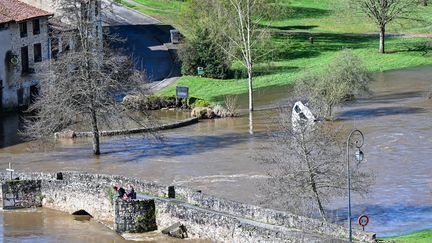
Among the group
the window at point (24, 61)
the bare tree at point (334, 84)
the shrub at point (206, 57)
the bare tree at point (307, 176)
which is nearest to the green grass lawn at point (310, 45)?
the shrub at point (206, 57)

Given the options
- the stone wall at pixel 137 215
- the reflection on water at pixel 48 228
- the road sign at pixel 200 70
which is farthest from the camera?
the road sign at pixel 200 70

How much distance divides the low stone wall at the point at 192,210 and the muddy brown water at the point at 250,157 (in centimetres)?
277

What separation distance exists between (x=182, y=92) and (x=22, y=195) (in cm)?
2690

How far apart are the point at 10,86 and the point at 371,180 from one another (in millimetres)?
36225

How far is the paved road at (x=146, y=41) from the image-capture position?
9606cm

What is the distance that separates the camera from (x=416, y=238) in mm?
45344

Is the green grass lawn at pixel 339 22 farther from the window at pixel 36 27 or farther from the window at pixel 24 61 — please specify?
the window at pixel 24 61

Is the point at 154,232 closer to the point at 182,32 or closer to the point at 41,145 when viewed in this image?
the point at 41,145

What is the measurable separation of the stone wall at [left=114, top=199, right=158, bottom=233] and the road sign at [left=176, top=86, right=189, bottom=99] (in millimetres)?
32020

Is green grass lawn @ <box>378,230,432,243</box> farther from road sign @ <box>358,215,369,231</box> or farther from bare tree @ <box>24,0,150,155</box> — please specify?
bare tree @ <box>24,0,150,155</box>

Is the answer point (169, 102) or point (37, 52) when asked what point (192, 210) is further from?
point (37, 52)

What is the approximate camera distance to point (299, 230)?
45.0 m

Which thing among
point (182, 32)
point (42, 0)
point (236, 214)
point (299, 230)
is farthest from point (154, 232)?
point (182, 32)

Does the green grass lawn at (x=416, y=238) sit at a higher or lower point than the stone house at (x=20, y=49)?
lower
